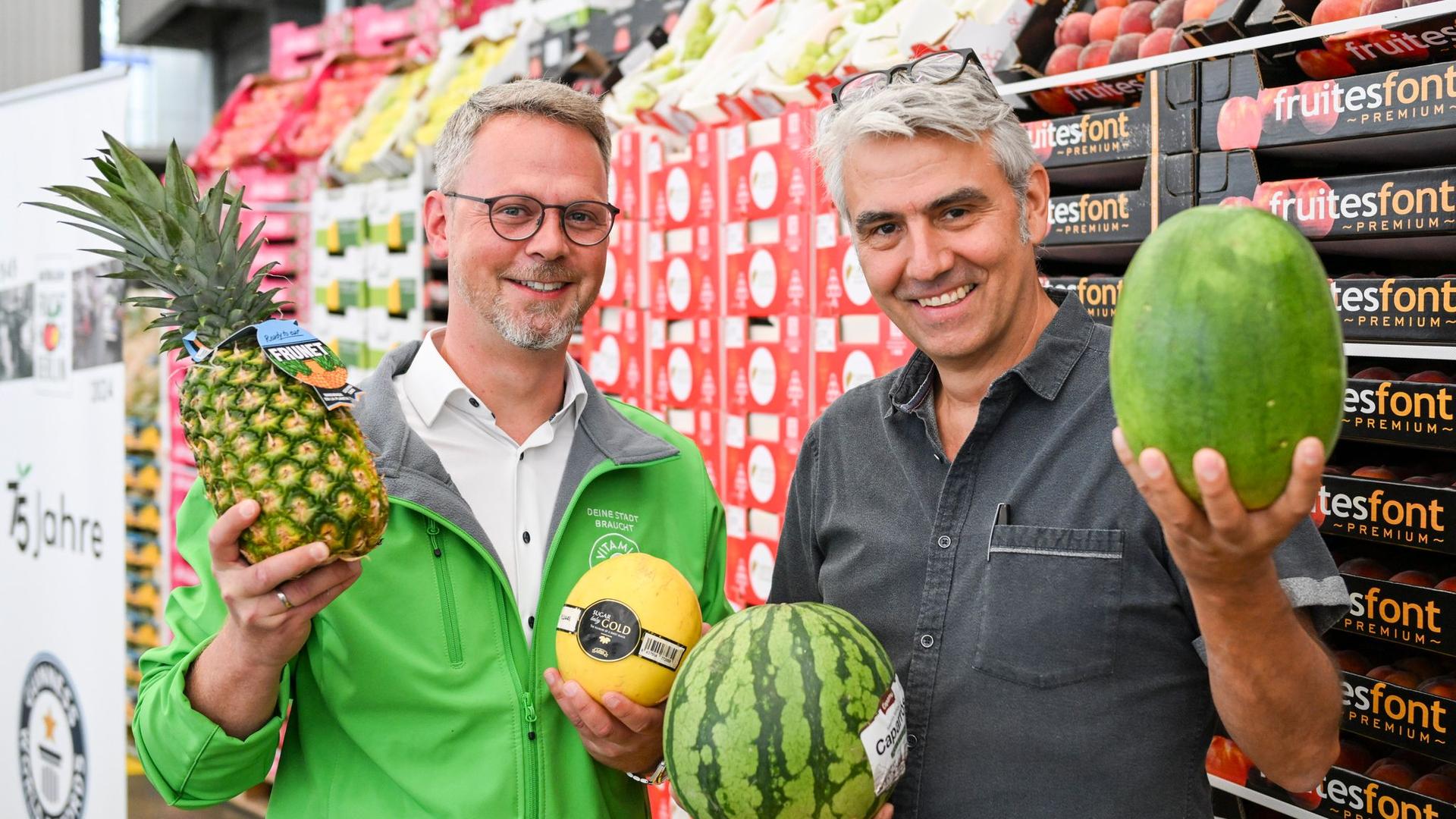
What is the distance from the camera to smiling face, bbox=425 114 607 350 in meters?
2.02

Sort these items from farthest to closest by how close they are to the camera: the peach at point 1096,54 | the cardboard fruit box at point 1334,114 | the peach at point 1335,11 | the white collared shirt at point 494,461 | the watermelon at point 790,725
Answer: the peach at point 1096,54, the peach at point 1335,11, the cardboard fruit box at point 1334,114, the white collared shirt at point 494,461, the watermelon at point 790,725

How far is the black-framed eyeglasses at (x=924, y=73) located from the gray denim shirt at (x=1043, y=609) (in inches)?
15.7

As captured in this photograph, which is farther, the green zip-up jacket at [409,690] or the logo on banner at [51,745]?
the logo on banner at [51,745]

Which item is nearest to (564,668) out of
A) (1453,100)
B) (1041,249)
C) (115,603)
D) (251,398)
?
(251,398)

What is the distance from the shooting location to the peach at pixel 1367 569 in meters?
2.42

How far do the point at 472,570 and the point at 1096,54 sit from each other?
2008 millimetres

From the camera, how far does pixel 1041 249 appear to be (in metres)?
2.79

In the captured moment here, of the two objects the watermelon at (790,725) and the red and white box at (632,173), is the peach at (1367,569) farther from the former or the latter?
the red and white box at (632,173)

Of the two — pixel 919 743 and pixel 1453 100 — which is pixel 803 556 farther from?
pixel 1453 100

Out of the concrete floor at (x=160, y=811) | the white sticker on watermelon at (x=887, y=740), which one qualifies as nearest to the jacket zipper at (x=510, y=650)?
the white sticker on watermelon at (x=887, y=740)

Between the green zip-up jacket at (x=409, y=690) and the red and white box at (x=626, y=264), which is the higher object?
the red and white box at (x=626, y=264)

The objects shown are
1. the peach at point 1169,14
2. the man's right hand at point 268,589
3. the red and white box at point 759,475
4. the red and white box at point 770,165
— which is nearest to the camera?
the man's right hand at point 268,589

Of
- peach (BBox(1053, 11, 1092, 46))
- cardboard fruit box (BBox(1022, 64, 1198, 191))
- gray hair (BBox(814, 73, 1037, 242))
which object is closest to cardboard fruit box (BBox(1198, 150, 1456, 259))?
cardboard fruit box (BBox(1022, 64, 1198, 191))

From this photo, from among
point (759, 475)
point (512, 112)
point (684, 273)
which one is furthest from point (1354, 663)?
point (684, 273)
